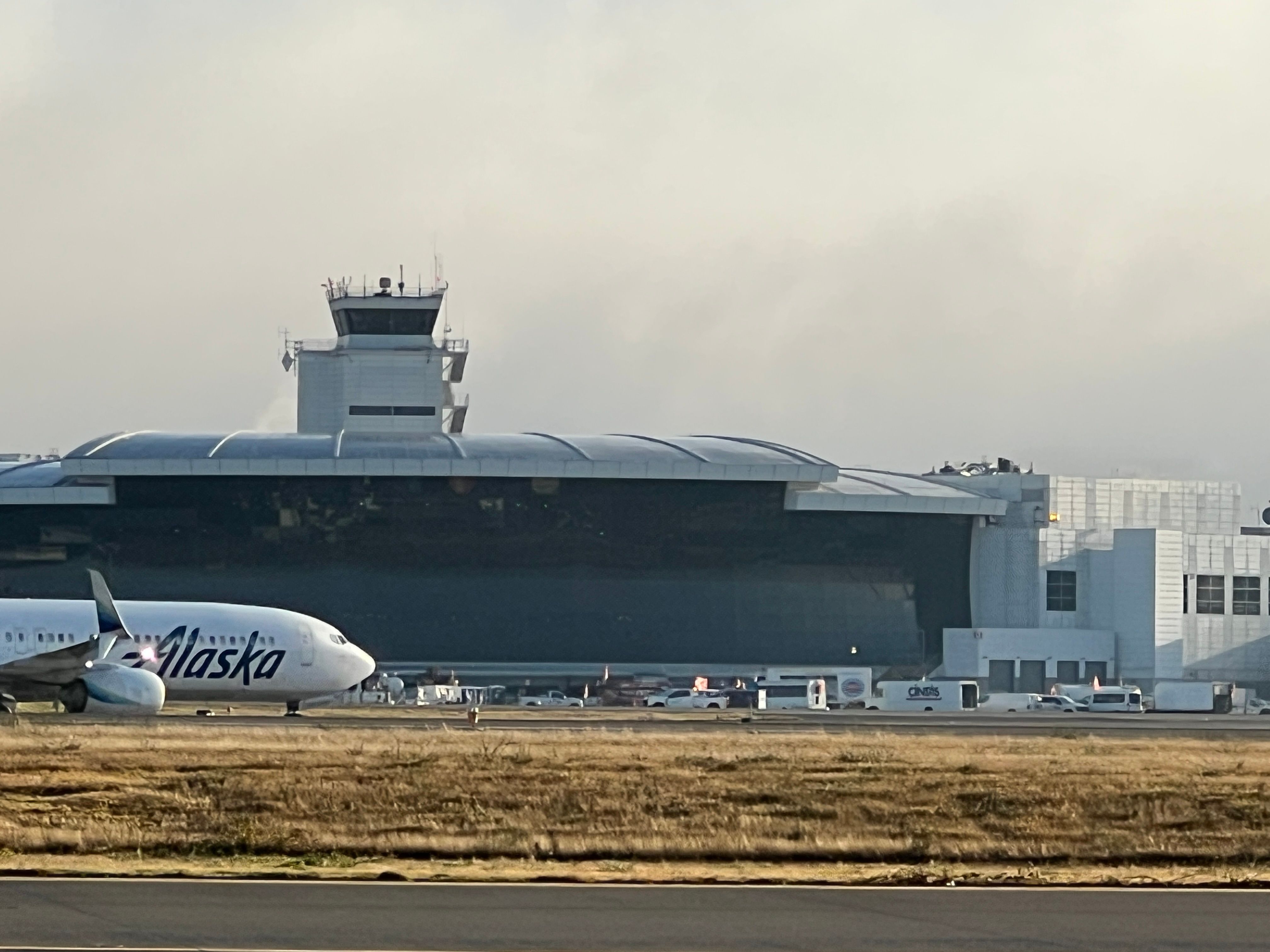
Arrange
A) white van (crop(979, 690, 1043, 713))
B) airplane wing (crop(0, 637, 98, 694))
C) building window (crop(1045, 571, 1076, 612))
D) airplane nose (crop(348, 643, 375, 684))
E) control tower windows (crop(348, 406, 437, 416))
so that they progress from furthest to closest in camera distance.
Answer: control tower windows (crop(348, 406, 437, 416)) < building window (crop(1045, 571, 1076, 612)) < white van (crop(979, 690, 1043, 713)) < airplane nose (crop(348, 643, 375, 684)) < airplane wing (crop(0, 637, 98, 694))

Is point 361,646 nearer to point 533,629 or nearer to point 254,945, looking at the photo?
point 533,629

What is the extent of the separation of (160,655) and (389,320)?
86.7 meters

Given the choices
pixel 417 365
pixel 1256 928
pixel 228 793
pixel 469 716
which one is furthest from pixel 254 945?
pixel 417 365

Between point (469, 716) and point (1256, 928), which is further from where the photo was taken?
point (469, 716)

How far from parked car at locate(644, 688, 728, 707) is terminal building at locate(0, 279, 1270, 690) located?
1564cm

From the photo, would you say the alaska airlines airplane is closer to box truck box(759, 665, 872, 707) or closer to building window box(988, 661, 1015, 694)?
box truck box(759, 665, 872, 707)

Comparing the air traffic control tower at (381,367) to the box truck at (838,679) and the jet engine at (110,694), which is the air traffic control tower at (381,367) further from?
the jet engine at (110,694)

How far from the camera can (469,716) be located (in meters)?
61.7

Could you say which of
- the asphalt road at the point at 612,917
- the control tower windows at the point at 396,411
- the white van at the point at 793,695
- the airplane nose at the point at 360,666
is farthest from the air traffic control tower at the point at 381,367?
the asphalt road at the point at 612,917

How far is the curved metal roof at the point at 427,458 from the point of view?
12069 cm

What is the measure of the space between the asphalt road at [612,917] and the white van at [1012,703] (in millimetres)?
82430

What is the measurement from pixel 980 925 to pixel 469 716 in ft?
146

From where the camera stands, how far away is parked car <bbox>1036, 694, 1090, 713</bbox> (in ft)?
334

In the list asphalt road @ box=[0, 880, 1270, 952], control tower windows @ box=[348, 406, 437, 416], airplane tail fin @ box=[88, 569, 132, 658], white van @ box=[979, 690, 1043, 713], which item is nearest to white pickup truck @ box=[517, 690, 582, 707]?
white van @ box=[979, 690, 1043, 713]
